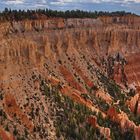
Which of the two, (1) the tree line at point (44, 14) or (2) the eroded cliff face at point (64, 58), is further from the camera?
(1) the tree line at point (44, 14)

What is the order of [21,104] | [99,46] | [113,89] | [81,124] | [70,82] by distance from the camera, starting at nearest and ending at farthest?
[21,104] < [81,124] < [70,82] < [113,89] < [99,46]

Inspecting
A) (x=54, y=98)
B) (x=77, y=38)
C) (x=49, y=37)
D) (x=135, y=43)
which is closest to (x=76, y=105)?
(x=54, y=98)

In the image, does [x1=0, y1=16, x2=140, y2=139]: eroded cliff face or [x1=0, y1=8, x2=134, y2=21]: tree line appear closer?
[x1=0, y1=16, x2=140, y2=139]: eroded cliff face

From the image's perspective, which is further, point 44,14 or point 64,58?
point 44,14

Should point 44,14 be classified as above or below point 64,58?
above

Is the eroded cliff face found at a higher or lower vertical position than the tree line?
lower

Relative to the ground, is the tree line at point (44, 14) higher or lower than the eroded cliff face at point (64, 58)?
higher

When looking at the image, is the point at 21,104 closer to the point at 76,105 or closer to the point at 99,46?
the point at 76,105

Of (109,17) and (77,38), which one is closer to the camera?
(77,38)
